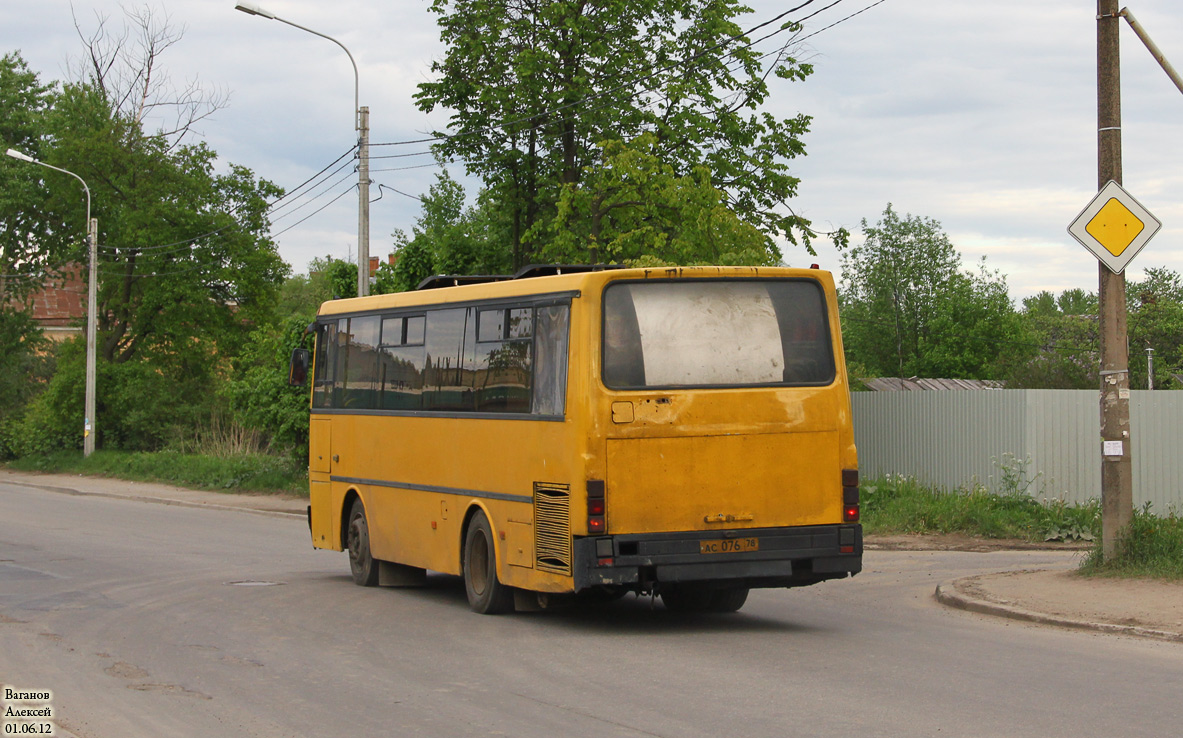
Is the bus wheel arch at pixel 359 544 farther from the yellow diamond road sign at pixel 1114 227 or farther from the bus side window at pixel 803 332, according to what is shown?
the yellow diamond road sign at pixel 1114 227

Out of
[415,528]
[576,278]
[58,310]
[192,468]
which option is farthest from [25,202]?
[576,278]

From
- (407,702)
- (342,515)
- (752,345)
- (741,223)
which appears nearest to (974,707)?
(407,702)

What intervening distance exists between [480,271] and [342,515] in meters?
19.0

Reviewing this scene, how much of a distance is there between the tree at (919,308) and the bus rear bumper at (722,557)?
68.4 metres

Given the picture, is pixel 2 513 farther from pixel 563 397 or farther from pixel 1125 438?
pixel 1125 438

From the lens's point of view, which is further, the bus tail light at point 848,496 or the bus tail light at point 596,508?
the bus tail light at point 848,496

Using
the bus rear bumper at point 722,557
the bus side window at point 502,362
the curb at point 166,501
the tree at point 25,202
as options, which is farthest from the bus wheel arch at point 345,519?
the tree at point 25,202

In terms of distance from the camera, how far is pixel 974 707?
798 cm

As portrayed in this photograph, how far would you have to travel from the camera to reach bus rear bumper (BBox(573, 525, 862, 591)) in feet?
35.7

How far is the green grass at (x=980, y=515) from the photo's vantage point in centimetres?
2055

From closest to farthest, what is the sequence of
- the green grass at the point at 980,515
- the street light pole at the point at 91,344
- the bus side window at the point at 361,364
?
the bus side window at the point at 361,364 → the green grass at the point at 980,515 → the street light pole at the point at 91,344

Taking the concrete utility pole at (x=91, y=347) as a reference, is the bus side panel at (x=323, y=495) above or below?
below

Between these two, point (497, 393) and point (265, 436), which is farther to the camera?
point (265, 436)

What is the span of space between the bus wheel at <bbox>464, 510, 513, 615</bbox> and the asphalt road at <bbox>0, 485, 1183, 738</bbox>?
0.24 metres
